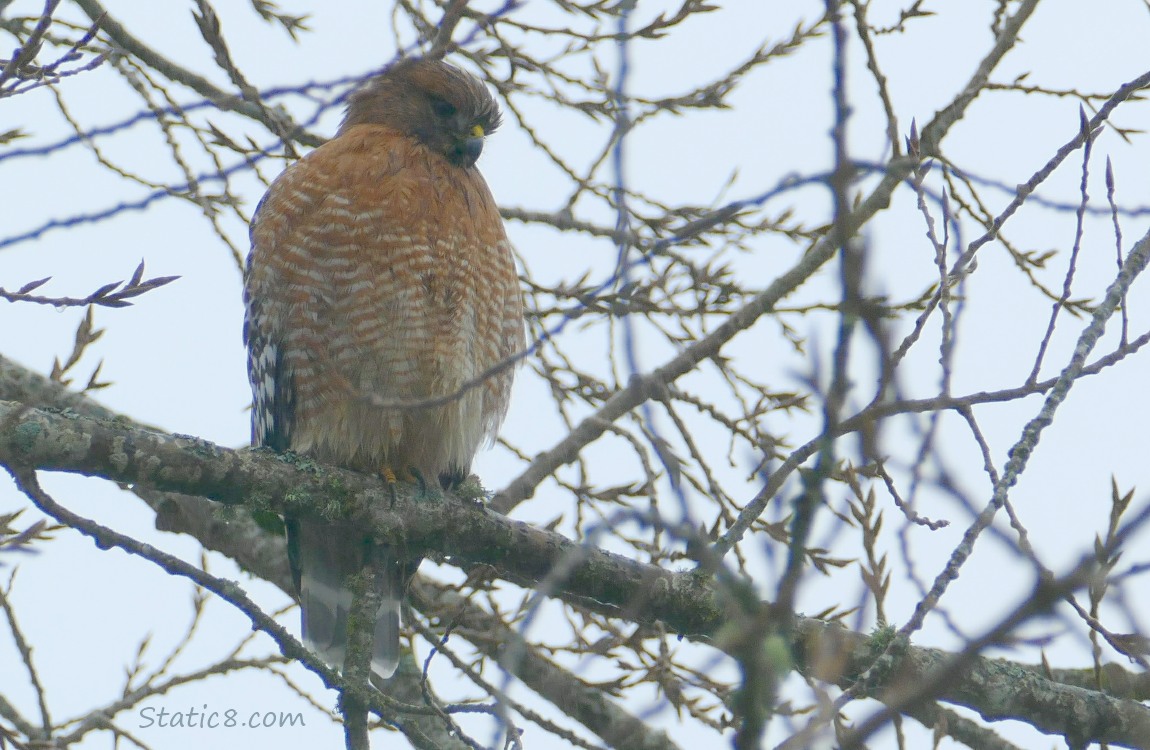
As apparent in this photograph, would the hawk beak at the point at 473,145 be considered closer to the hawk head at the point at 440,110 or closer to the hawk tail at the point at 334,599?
the hawk head at the point at 440,110

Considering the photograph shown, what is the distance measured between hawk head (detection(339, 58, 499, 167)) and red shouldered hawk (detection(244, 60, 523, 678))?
0.17 m

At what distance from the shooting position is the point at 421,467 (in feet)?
15.3

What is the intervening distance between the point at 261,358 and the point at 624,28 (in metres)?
3.35

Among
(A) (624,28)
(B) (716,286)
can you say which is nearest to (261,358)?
(B) (716,286)

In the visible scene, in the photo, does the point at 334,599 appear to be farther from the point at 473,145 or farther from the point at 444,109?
the point at 444,109

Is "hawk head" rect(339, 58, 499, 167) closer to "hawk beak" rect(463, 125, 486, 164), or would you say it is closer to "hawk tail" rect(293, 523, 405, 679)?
"hawk beak" rect(463, 125, 486, 164)

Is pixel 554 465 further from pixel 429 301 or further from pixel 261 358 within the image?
pixel 261 358

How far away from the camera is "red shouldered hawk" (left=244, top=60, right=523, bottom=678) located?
4520 mm

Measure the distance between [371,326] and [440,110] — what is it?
1.26 meters

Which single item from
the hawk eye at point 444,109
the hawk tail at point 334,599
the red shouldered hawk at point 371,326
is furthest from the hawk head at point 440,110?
the hawk tail at point 334,599

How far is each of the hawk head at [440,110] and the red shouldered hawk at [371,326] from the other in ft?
0.55

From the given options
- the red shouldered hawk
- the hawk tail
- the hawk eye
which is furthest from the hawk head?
the hawk tail

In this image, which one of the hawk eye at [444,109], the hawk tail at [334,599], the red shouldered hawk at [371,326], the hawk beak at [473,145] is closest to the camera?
the red shouldered hawk at [371,326]

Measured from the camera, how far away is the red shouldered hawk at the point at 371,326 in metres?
4.52
